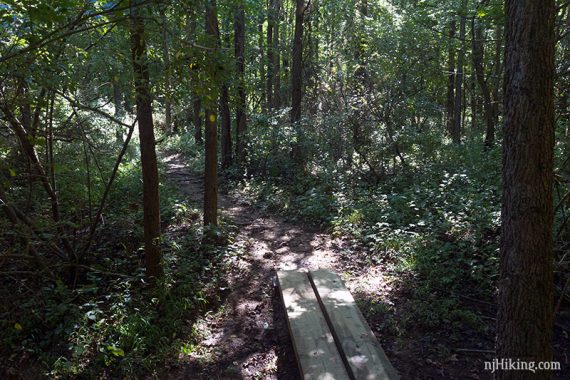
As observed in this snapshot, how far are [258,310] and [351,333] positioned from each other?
76.6 inches

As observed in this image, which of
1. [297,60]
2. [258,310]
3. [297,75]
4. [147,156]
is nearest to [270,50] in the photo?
[297,60]

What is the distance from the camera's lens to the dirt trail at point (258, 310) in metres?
5.21

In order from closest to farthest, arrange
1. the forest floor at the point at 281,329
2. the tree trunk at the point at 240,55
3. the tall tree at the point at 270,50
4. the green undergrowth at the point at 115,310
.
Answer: the forest floor at the point at 281,329 → the green undergrowth at the point at 115,310 → the tree trunk at the point at 240,55 → the tall tree at the point at 270,50

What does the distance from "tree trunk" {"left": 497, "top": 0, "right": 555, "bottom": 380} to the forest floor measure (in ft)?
4.88

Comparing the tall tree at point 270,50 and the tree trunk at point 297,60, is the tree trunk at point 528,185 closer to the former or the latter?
the tree trunk at point 297,60

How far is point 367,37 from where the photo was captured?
14555 millimetres

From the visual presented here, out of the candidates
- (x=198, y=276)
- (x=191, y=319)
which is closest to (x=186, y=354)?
(x=191, y=319)

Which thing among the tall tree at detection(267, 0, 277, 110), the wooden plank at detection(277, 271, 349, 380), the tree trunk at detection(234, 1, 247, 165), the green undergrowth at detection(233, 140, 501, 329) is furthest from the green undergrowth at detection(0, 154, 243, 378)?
the tall tree at detection(267, 0, 277, 110)

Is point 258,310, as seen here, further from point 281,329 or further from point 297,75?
point 297,75

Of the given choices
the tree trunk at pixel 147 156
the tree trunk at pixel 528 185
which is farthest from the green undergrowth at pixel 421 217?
the tree trunk at pixel 147 156

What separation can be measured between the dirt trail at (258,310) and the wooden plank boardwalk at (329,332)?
385mm

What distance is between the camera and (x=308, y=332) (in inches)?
200

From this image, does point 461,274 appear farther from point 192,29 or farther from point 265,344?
point 192,29

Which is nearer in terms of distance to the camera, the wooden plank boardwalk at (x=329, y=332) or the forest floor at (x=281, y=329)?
the wooden plank boardwalk at (x=329, y=332)
